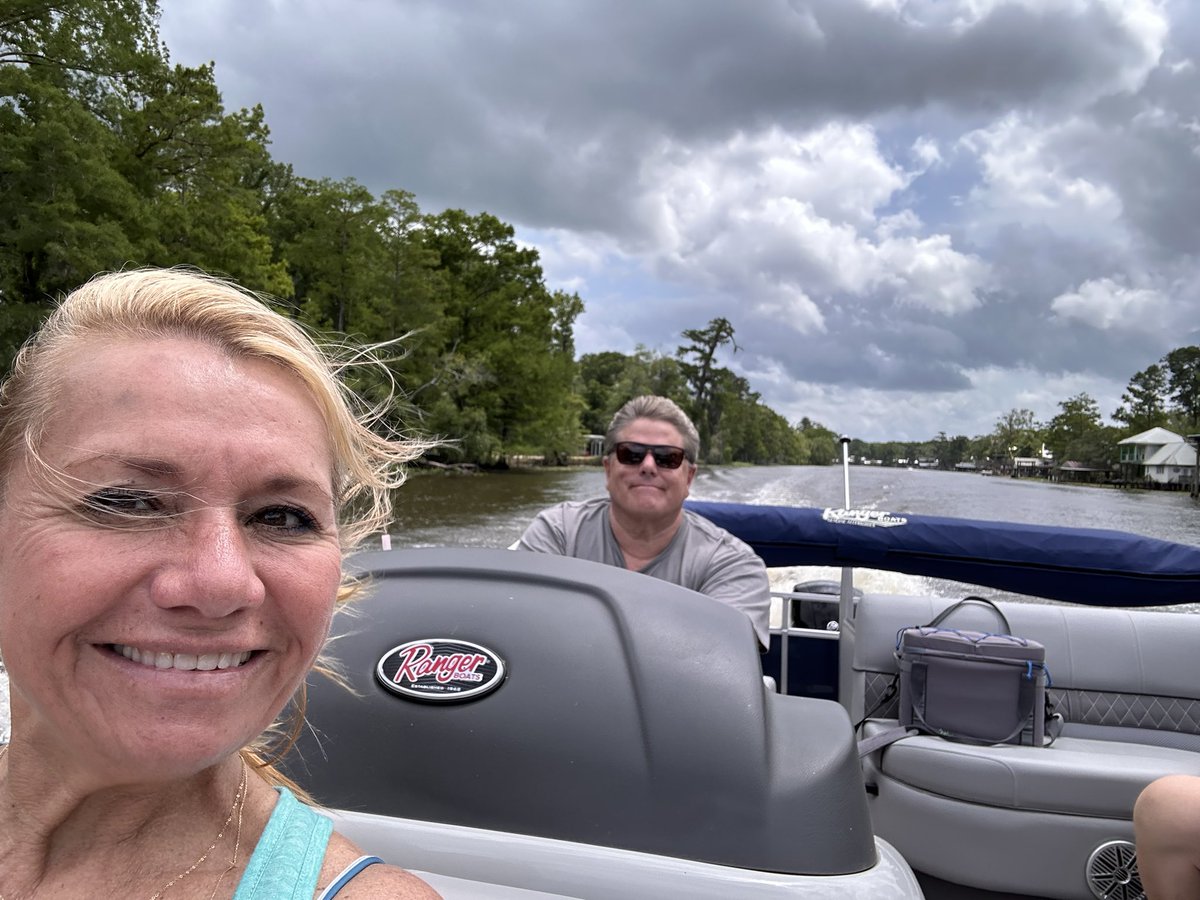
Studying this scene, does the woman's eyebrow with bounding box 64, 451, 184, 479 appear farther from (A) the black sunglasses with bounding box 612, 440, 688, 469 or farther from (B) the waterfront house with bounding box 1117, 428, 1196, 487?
(B) the waterfront house with bounding box 1117, 428, 1196, 487

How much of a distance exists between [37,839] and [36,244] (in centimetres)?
1783

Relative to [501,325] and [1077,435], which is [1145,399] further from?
[501,325]

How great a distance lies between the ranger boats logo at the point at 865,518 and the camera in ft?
10.2

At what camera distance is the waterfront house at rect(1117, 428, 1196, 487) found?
54406 mm

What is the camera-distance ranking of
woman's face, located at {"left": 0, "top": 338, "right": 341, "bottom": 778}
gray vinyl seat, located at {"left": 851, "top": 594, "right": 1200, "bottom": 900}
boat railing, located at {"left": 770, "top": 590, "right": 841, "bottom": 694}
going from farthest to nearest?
boat railing, located at {"left": 770, "top": 590, "right": 841, "bottom": 694}, gray vinyl seat, located at {"left": 851, "top": 594, "right": 1200, "bottom": 900}, woman's face, located at {"left": 0, "top": 338, "right": 341, "bottom": 778}

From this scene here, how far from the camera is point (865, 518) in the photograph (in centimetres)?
314

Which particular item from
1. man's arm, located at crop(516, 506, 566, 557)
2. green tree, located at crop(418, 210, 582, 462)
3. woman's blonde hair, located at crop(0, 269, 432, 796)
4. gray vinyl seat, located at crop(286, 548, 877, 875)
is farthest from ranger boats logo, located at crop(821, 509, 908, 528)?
green tree, located at crop(418, 210, 582, 462)

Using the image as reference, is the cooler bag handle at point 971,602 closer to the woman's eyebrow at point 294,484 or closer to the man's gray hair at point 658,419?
the man's gray hair at point 658,419

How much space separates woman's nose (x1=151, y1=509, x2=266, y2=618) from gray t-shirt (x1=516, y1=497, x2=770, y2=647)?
5.87 ft

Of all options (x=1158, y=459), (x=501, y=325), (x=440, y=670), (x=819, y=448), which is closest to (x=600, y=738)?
(x=440, y=670)

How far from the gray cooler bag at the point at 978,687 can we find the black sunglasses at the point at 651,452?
111cm

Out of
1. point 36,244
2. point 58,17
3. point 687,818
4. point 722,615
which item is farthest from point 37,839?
point 58,17

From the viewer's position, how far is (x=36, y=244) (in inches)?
595

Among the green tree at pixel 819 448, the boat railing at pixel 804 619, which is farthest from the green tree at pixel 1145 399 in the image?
the boat railing at pixel 804 619
